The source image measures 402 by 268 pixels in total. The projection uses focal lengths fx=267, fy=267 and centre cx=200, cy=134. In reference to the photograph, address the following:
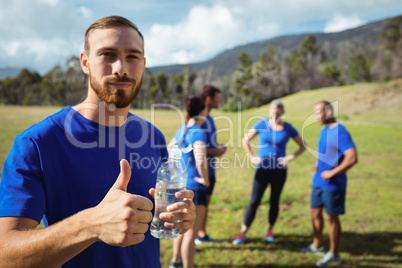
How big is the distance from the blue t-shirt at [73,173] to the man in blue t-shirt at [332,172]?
3430 millimetres

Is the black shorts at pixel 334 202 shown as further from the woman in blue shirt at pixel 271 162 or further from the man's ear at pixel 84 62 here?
the man's ear at pixel 84 62

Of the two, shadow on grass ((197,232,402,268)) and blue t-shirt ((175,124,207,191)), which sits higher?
blue t-shirt ((175,124,207,191))

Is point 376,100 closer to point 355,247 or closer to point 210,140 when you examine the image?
point 355,247

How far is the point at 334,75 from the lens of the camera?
70.8 m

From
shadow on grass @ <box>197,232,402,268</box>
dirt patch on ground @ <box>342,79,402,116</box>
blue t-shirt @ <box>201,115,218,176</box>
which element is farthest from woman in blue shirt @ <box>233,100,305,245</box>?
dirt patch on ground @ <box>342,79,402,116</box>

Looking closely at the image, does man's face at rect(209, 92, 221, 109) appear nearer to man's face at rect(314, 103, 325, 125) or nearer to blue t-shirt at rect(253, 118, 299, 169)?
blue t-shirt at rect(253, 118, 299, 169)

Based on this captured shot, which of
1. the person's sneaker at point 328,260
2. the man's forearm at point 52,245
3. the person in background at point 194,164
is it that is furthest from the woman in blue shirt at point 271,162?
the man's forearm at point 52,245

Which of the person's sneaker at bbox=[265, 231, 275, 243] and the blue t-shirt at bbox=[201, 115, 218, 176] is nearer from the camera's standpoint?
the blue t-shirt at bbox=[201, 115, 218, 176]

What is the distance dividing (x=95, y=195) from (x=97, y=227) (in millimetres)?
485

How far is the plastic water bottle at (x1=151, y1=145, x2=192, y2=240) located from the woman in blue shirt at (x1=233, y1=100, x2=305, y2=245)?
294cm

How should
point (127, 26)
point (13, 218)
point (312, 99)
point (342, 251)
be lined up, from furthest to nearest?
1. point (312, 99)
2. point (342, 251)
3. point (127, 26)
4. point (13, 218)

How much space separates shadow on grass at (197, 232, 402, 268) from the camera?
4.60 metres

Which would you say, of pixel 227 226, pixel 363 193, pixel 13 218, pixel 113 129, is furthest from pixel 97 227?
pixel 363 193

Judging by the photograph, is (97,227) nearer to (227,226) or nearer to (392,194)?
(227,226)
